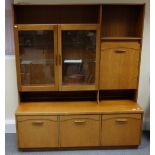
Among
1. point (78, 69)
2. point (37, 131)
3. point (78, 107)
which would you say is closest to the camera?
point (37, 131)

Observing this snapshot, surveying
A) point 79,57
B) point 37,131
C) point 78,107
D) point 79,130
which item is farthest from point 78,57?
point 37,131

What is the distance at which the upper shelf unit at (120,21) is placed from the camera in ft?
9.20

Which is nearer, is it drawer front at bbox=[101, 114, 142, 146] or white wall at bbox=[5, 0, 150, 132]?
drawer front at bbox=[101, 114, 142, 146]

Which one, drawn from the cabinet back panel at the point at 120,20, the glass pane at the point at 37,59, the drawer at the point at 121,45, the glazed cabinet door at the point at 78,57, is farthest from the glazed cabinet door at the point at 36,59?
the cabinet back panel at the point at 120,20

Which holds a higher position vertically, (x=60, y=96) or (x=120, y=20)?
(x=120, y=20)

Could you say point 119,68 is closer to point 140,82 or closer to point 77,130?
point 140,82

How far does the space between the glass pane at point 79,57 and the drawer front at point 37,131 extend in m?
0.54

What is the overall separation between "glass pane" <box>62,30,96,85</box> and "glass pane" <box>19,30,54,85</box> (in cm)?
18

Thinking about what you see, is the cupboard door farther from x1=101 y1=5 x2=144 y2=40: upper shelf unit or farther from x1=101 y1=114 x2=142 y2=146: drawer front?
x1=101 y1=114 x2=142 y2=146: drawer front

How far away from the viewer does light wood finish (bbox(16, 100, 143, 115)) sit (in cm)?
263

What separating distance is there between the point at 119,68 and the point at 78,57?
21.3 inches

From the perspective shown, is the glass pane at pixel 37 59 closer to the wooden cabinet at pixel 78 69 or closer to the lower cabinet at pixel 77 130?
the wooden cabinet at pixel 78 69

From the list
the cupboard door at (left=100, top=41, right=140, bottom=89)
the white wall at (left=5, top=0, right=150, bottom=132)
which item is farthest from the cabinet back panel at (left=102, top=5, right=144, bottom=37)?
the cupboard door at (left=100, top=41, right=140, bottom=89)

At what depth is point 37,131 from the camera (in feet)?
8.68
